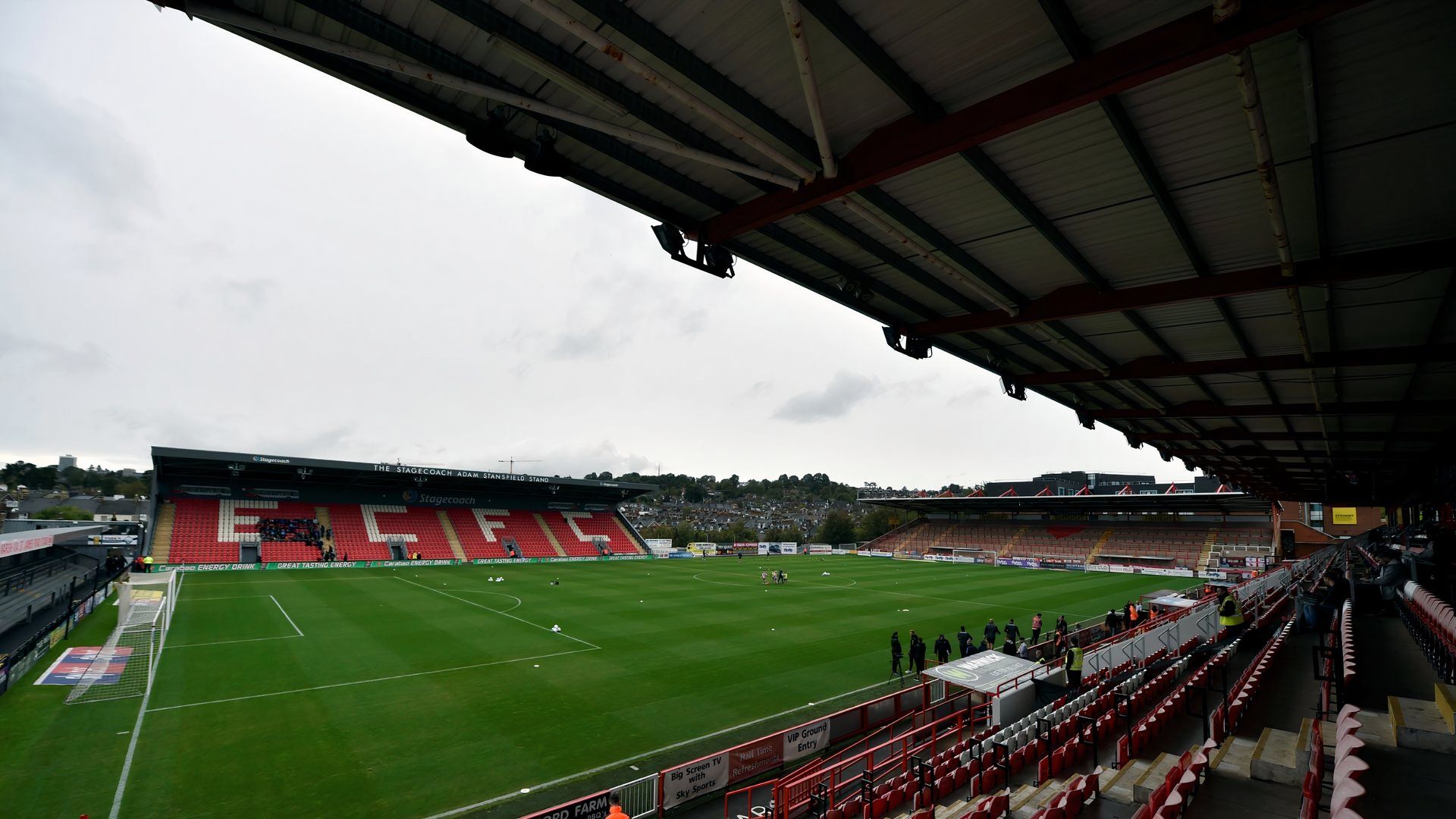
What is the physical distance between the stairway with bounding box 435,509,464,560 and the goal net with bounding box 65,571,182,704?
25675 mm

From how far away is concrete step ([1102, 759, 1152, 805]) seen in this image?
809 centimetres

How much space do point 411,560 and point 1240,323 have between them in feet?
157

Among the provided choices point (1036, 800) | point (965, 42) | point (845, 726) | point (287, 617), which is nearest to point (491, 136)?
point (965, 42)

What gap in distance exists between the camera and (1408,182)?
553 centimetres

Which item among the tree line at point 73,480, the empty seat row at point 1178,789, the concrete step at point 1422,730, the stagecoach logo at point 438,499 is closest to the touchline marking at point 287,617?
the empty seat row at point 1178,789

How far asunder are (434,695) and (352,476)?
38738 mm

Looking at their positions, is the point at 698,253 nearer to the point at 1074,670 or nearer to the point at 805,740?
the point at 805,740

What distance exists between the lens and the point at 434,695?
1512 cm

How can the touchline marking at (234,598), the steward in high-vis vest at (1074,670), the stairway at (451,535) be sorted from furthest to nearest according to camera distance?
the stairway at (451,535) < the touchline marking at (234,598) < the steward in high-vis vest at (1074,670)

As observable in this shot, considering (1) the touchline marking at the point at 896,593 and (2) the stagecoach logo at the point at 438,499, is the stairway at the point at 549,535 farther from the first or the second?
(1) the touchline marking at the point at 896,593

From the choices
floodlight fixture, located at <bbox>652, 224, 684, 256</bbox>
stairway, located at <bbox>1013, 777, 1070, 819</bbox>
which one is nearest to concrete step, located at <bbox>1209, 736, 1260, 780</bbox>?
stairway, located at <bbox>1013, 777, 1070, 819</bbox>

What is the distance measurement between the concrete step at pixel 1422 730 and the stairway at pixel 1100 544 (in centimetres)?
5466

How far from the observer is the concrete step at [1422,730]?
234 inches

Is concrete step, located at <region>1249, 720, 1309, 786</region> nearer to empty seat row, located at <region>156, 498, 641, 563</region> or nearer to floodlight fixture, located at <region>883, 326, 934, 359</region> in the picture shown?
floodlight fixture, located at <region>883, 326, 934, 359</region>
